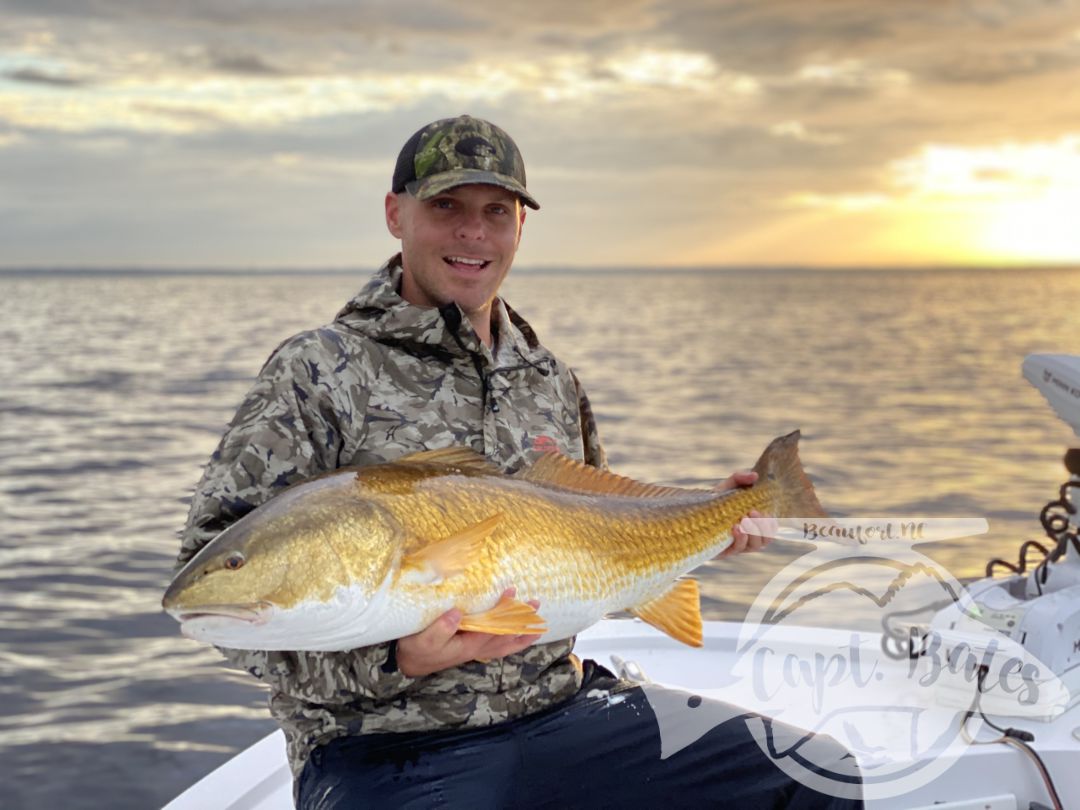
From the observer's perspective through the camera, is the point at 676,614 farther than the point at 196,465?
No

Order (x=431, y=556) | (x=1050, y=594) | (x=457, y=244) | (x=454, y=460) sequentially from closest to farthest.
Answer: (x=431, y=556) < (x=454, y=460) < (x=457, y=244) < (x=1050, y=594)

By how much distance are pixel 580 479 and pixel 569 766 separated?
3.17ft

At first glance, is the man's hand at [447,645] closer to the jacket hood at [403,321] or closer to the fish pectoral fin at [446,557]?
the fish pectoral fin at [446,557]

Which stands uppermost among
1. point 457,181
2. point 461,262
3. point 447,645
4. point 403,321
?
point 457,181

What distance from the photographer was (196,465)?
14938 millimetres

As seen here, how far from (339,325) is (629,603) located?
1.41 metres

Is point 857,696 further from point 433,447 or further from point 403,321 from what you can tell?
point 403,321

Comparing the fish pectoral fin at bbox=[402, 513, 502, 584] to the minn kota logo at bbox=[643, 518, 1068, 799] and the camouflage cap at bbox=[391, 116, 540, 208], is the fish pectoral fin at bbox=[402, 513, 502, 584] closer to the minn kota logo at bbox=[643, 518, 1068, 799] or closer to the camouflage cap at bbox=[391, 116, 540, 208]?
the minn kota logo at bbox=[643, 518, 1068, 799]

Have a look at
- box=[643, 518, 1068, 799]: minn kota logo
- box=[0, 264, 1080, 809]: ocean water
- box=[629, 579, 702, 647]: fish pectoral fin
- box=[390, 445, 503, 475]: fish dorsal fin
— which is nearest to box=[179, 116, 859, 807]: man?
box=[643, 518, 1068, 799]: minn kota logo

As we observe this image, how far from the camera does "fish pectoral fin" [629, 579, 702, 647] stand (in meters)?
3.47

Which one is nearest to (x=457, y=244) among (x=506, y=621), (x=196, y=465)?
(x=506, y=621)

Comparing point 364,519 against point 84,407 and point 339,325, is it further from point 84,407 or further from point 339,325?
point 84,407

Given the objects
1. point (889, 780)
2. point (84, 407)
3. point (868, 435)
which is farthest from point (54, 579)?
point (868, 435)

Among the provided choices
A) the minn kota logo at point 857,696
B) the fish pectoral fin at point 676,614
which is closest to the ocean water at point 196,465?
the minn kota logo at point 857,696
